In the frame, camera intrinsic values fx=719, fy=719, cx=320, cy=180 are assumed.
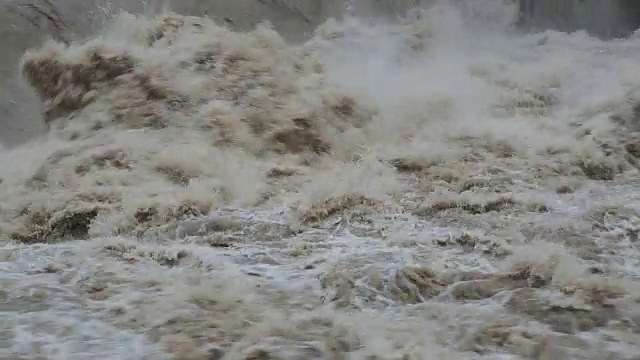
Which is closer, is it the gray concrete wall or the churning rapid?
the churning rapid

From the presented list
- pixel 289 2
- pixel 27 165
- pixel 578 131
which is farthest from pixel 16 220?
→ pixel 289 2

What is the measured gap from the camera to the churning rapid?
267cm

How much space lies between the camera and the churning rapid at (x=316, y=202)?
8.75 feet

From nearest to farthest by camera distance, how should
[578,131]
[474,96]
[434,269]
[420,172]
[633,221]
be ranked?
[434,269]
[633,221]
[420,172]
[578,131]
[474,96]

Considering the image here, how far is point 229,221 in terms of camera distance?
13.6 feet

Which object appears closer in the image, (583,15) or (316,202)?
(316,202)

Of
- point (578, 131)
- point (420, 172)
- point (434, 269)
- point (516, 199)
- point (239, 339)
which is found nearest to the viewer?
point (239, 339)

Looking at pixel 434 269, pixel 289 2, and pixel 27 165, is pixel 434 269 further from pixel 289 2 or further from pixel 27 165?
pixel 289 2

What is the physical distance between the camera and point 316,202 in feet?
14.5

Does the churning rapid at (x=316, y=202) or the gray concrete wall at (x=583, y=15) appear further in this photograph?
the gray concrete wall at (x=583, y=15)

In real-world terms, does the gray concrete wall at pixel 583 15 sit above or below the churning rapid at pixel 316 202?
above

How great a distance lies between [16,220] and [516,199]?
3.19m

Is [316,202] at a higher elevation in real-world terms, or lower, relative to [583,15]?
lower

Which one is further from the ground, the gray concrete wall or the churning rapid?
the gray concrete wall
